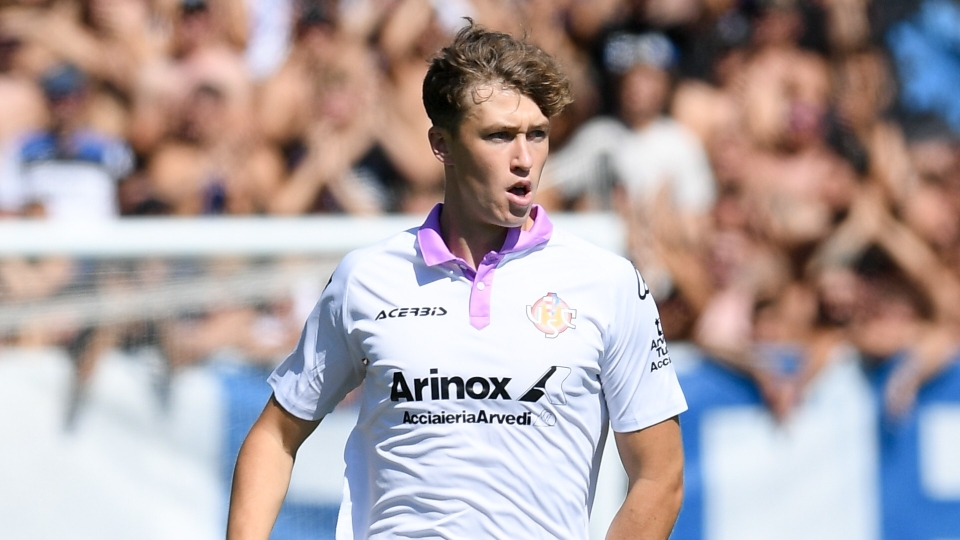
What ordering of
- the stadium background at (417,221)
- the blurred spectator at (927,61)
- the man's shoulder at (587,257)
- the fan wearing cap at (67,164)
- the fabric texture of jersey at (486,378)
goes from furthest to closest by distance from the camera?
the blurred spectator at (927,61), the fan wearing cap at (67,164), the stadium background at (417,221), the man's shoulder at (587,257), the fabric texture of jersey at (486,378)

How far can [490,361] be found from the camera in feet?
7.59

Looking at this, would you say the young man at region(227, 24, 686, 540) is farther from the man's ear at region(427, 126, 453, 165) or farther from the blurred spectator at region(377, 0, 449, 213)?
the blurred spectator at region(377, 0, 449, 213)

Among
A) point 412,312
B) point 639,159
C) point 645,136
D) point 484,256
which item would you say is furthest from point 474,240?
point 645,136

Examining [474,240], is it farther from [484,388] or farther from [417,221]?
[417,221]

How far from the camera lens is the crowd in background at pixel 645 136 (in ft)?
15.4

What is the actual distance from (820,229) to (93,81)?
10.1 ft

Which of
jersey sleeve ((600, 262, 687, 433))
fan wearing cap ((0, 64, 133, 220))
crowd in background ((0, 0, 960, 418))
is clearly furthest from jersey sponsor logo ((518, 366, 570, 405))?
fan wearing cap ((0, 64, 133, 220))

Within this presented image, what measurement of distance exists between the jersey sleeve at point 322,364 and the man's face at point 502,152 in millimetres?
352

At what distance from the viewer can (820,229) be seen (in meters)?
5.17

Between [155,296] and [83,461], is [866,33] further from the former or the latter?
[83,461]

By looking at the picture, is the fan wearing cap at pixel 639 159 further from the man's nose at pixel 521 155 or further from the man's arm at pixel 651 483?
the man's nose at pixel 521 155

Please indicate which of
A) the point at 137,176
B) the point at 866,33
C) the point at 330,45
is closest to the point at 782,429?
the point at 866,33

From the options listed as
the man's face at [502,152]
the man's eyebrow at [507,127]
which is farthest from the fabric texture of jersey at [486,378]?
the man's eyebrow at [507,127]

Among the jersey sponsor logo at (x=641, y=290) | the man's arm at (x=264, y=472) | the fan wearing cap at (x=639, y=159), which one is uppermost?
the jersey sponsor logo at (x=641, y=290)
